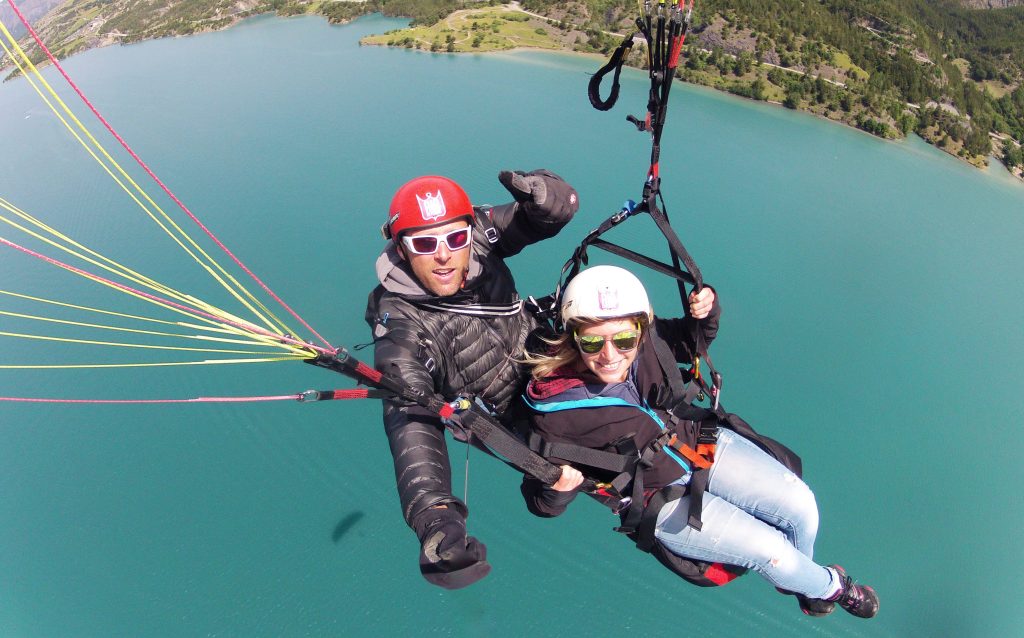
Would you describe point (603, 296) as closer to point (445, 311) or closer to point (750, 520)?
point (445, 311)

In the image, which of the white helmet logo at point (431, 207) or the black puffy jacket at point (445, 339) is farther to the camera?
the white helmet logo at point (431, 207)

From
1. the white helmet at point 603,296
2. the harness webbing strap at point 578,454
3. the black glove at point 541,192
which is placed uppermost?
the black glove at point 541,192

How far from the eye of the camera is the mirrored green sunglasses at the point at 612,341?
182cm

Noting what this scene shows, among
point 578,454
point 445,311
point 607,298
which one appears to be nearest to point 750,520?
point 578,454

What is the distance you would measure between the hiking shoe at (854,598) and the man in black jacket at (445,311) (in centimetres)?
182

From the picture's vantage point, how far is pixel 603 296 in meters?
1.79

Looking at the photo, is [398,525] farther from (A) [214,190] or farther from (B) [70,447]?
(A) [214,190]

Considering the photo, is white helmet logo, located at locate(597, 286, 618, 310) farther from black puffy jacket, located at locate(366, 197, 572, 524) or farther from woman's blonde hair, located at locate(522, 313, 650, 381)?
black puffy jacket, located at locate(366, 197, 572, 524)

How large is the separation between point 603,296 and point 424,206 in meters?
0.75

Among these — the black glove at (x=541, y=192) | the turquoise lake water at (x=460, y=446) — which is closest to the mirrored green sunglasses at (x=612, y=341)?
the black glove at (x=541, y=192)

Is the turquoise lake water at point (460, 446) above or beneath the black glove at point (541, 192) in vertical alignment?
beneath

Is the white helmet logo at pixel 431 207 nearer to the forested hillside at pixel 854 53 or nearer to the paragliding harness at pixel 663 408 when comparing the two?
the paragliding harness at pixel 663 408

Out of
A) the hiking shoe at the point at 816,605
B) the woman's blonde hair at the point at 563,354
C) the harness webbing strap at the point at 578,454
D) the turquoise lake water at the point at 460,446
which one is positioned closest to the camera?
the harness webbing strap at the point at 578,454

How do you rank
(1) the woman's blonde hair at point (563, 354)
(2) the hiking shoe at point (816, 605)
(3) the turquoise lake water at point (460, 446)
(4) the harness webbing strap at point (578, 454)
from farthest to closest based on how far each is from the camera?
1. (3) the turquoise lake water at point (460, 446)
2. (2) the hiking shoe at point (816, 605)
3. (1) the woman's blonde hair at point (563, 354)
4. (4) the harness webbing strap at point (578, 454)
